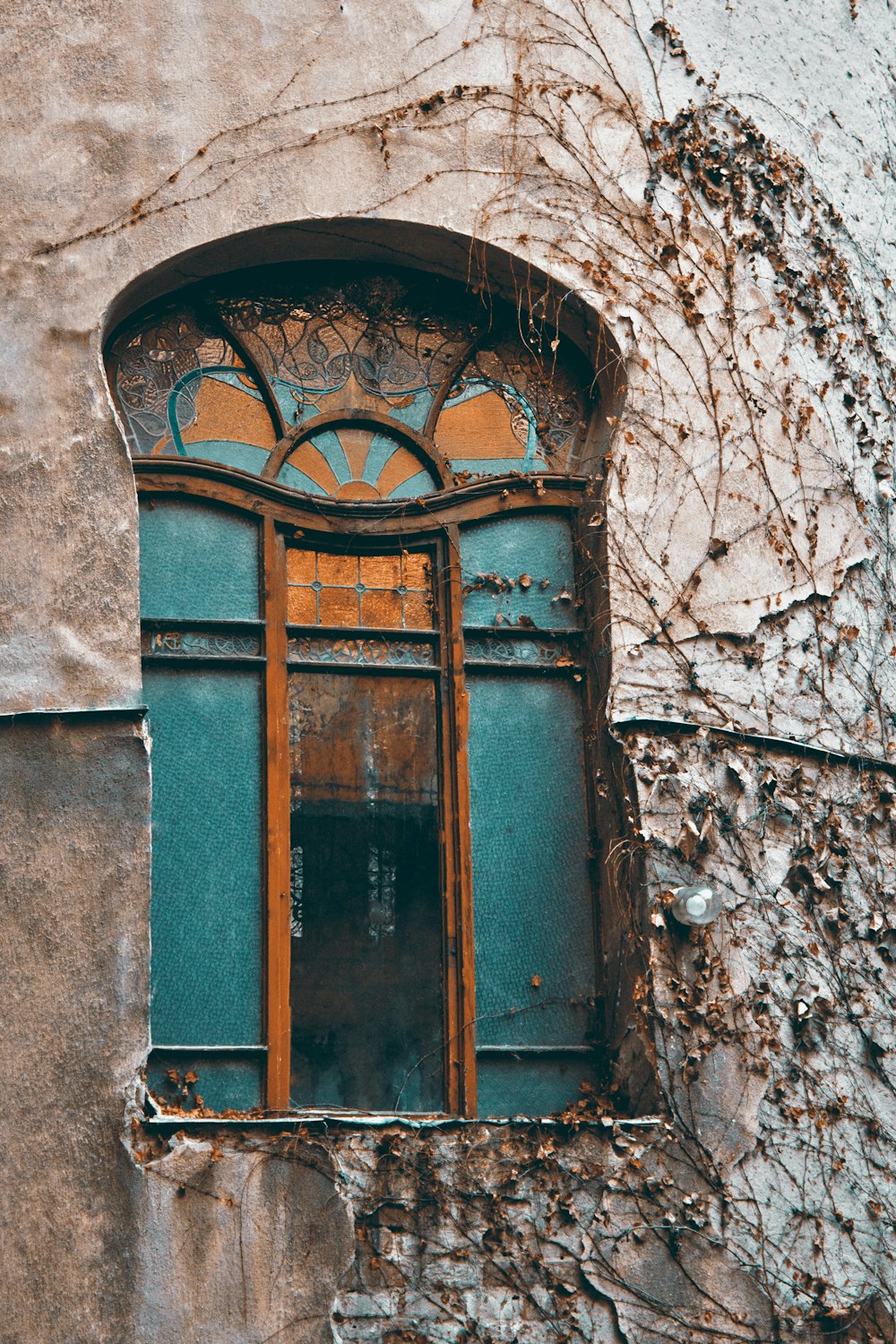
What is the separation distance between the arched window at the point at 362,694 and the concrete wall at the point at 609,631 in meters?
0.30

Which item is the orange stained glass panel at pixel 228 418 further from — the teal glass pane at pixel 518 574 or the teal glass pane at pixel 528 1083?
the teal glass pane at pixel 528 1083

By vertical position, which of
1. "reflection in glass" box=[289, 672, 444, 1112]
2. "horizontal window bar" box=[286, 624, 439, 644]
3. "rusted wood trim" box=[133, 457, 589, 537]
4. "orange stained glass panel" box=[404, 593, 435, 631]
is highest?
"rusted wood trim" box=[133, 457, 589, 537]

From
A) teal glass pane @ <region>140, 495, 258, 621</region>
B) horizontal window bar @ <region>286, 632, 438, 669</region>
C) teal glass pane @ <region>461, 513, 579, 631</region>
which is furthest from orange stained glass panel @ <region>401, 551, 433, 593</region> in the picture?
teal glass pane @ <region>140, 495, 258, 621</region>

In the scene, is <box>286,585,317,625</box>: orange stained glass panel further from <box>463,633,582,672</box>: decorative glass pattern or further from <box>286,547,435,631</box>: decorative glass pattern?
<box>463,633,582,672</box>: decorative glass pattern

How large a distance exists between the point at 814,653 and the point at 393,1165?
262cm

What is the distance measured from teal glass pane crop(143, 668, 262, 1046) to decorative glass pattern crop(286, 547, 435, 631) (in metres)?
0.39

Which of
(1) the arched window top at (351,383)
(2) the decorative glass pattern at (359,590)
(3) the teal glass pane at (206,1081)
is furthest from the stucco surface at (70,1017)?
(1) the arched window top at (351,383)

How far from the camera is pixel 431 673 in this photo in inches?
273

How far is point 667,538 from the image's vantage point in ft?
23.1

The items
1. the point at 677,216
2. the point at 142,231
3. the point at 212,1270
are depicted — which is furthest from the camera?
the point at 677,216

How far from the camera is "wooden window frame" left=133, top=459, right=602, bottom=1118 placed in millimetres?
6457

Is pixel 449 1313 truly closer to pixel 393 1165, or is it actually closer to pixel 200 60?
pixel 393 1165

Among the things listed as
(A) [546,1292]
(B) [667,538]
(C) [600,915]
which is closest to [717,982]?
(C) [600,915]

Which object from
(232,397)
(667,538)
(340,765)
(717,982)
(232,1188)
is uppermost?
(232,397)
